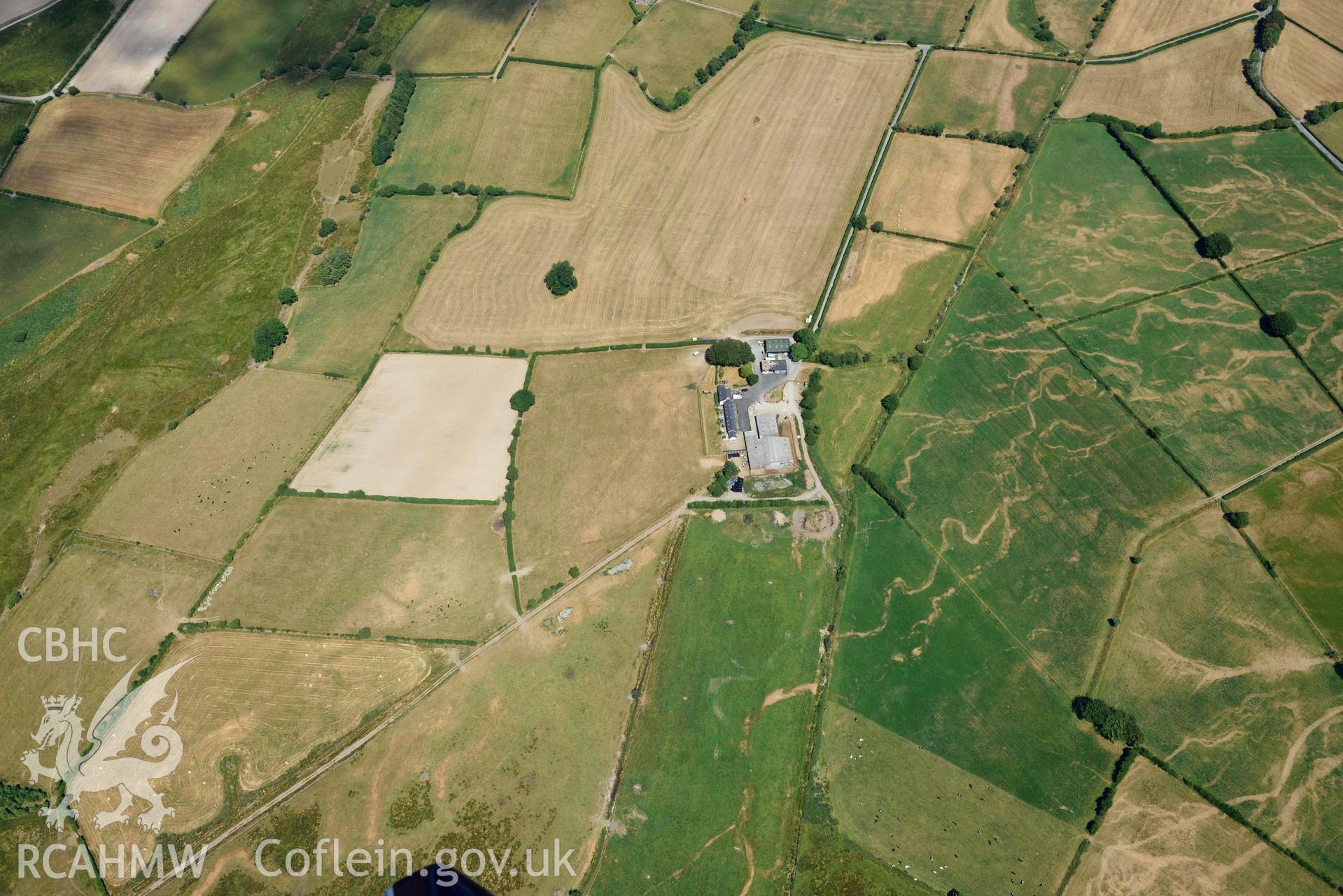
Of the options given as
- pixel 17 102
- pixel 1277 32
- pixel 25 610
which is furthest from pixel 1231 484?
pixel 17 102

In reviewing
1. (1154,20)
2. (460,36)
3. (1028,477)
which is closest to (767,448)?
(1028,477)

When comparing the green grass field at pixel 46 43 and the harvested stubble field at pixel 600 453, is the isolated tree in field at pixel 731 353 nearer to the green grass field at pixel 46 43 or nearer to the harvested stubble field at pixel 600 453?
the harvested stubble field at pixel 600 453

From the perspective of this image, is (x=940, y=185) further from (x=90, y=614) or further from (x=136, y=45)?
(x=136, y=45)

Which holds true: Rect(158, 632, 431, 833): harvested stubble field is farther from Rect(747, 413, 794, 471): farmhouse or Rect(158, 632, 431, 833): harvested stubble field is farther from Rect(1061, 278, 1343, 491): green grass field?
Rect(1061, 278, 1343, 491): green grass field

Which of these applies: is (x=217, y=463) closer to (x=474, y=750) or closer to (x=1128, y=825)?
(x=474, y=750)

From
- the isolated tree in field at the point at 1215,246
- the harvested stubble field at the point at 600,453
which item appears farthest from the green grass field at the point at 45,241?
the isolated tree in field at the point at 1215,246

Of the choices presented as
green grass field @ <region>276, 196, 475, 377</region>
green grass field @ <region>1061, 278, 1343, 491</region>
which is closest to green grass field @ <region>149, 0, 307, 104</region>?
green grass field @ <region>276, 196, 475, 377</region>
